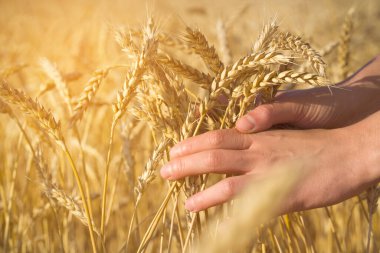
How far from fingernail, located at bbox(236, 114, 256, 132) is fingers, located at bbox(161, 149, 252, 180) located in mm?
59

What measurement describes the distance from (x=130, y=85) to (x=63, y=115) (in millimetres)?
1300

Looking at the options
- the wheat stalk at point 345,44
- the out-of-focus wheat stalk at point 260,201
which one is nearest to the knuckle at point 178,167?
the out-of-focus wheat stalk at point 260,201

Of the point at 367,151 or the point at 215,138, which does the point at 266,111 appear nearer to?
the point at 215,138

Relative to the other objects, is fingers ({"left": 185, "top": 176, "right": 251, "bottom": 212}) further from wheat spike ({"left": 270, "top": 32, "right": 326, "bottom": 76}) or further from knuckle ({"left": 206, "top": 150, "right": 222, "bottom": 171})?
wheat spike ({"left": 270, "top": 32, "right": 326, "bottom": 76})

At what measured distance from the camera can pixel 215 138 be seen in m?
1.11

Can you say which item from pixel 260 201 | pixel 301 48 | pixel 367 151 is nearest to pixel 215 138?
pixel 301 48

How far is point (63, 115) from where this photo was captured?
228 cm

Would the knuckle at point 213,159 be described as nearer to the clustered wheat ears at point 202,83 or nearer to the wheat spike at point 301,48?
the clustered wheat ears at point 202,83

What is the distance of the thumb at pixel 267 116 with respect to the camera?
3.69 feet

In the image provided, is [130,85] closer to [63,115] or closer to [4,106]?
[4,106]

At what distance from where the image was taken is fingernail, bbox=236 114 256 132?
1119 mm

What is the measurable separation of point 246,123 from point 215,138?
0.09 meters

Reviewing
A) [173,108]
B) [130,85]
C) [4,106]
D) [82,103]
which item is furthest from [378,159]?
[4,106]

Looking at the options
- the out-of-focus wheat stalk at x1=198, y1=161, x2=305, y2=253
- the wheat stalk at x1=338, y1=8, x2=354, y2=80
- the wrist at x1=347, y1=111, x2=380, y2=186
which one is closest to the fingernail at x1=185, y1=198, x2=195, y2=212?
the wrist at x1=347, y1=111, x2=380, y2=186
